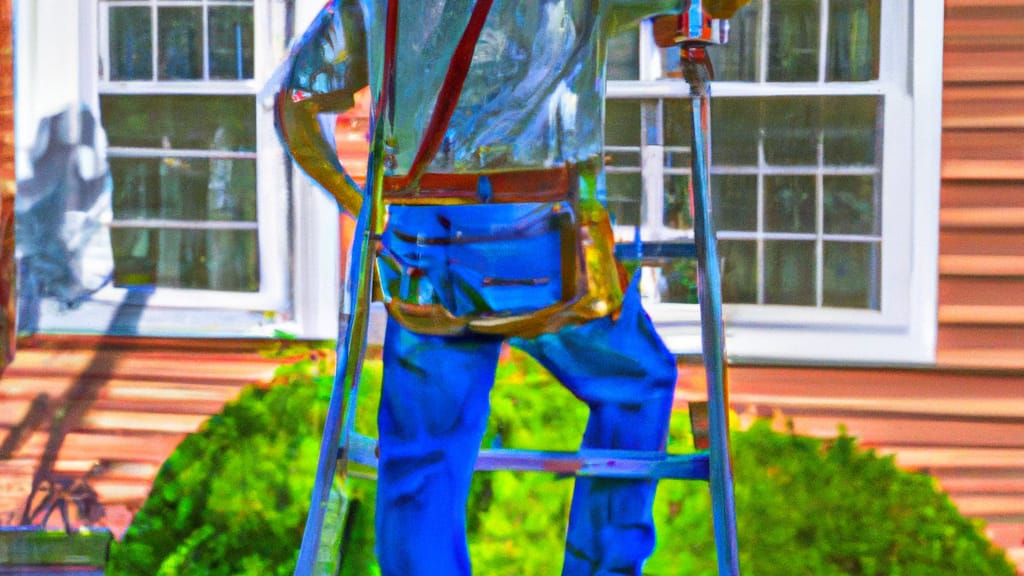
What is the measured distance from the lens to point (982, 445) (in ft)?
9.48

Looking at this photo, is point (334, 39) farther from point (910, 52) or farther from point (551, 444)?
point (910, 52)

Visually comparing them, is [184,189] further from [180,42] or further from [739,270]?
[739,270]

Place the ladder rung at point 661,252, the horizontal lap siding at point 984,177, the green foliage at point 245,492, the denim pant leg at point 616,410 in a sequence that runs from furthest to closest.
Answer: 1. the green foliage at point 245,492
2. the horizontal lap siding at point 984,177
3. the ladder rung at point 661,252
4. the denim pant leg at point 616,410

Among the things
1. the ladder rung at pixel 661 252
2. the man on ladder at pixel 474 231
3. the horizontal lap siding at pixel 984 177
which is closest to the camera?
the man on ladder at pixel 474 231

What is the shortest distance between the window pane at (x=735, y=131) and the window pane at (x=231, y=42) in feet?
3.76

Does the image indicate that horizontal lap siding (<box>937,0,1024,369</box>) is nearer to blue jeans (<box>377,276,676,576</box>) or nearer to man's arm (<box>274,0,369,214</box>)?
blue jeans (<box>377,276,676,576</box>)

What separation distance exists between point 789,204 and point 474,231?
1.25 m

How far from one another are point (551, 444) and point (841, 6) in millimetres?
1346

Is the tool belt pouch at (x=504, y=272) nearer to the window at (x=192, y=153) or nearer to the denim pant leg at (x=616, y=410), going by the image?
the denim pant leg at (x=616, y=410)

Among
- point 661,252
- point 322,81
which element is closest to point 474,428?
point 661,252

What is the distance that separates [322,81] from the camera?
2121mm

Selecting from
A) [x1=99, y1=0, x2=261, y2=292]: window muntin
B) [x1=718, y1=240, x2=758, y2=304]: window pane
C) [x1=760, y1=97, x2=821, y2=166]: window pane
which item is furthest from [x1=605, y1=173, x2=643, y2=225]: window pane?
[x1=99, y1=0, x2=261, y2=292]: window muntin

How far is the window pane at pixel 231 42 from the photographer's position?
3082 mm

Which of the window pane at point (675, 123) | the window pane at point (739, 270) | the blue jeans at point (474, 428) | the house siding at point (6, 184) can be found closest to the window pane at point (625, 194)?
the window pane at point (675, 123)
